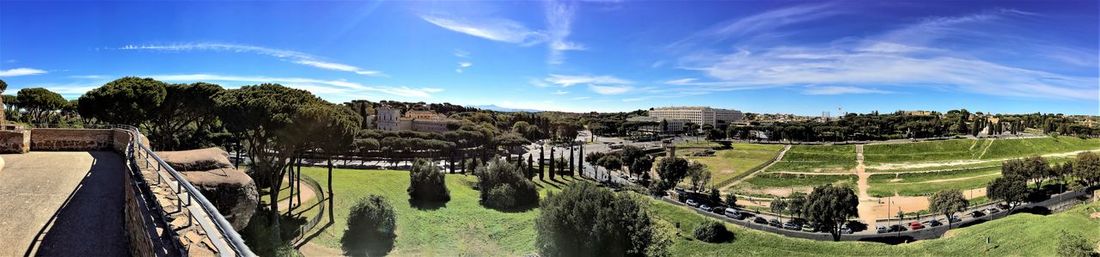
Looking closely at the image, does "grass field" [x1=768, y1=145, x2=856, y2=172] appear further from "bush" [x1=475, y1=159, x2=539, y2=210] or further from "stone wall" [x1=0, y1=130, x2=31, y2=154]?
"stone wall" [x1=0, y1=130, x2=31, y2=154]

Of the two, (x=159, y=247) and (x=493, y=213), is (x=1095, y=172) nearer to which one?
(x=493, y=213)

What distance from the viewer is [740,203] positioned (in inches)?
1893

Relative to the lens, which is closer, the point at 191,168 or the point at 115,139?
the point at 191,168

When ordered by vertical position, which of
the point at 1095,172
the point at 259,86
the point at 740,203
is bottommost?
the point at 740,203

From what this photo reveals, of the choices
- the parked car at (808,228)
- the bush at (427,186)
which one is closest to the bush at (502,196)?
the bush at (427,186)

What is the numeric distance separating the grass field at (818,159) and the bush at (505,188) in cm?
4485

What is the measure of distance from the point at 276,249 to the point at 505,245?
460 inches

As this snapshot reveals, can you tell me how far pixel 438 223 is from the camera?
28.5 meters

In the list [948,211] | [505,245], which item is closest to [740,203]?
[948,211]

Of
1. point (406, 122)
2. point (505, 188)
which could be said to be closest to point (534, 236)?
point (505, 188)

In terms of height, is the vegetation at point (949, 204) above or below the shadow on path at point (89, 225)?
below

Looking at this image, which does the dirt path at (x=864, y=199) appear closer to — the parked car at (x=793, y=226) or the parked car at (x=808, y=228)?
the parked car at (x=808, y=228)

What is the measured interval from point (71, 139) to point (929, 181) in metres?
71.8

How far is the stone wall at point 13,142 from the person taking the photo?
15922mm
